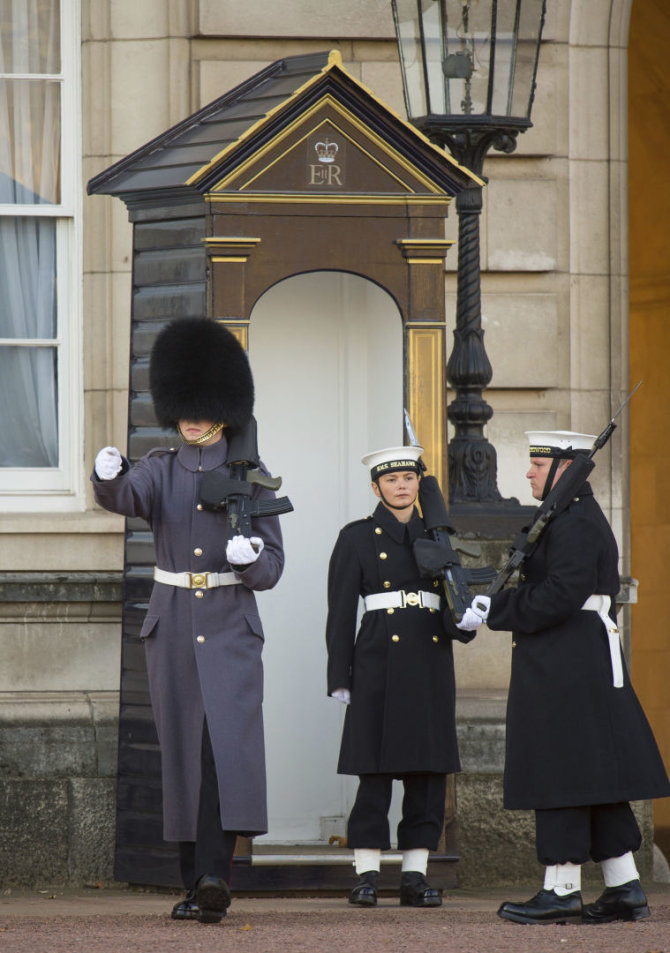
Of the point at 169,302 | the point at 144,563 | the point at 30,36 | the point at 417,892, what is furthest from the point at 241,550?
the point at 30,36

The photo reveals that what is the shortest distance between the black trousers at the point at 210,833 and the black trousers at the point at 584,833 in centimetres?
91

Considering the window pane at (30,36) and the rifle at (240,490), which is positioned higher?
the window pane at (30,36)

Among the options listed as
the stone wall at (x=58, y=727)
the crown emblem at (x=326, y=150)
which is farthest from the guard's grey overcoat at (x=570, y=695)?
the stone wall at (x=58, y=727)

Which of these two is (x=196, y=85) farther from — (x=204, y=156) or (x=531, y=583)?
(x=531, y=583)

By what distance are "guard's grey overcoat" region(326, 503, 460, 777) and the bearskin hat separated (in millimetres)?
677

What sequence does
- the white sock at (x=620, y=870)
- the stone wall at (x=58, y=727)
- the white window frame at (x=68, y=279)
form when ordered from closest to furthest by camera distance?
the white sock at (x=620, y=870) → the stone wall at (x=58, y=727) → the white window frame at (x=68, y=279)

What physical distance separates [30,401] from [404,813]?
2.47 m

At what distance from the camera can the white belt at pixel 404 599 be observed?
18.7 feet

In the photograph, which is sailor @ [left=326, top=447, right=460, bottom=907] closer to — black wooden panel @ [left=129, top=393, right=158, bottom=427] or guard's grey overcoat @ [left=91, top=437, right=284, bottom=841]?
guard's grey overcoat @ [left=91, top=437, right=284, bottom=841]

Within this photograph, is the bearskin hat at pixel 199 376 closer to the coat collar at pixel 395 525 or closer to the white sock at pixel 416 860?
the coat collar at pixel 395 525

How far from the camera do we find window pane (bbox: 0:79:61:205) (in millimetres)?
7160

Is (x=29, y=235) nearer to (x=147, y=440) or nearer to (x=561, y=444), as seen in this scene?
(x=147, y=440)

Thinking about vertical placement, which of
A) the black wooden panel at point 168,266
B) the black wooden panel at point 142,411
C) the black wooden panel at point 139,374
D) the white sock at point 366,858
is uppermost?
the black wooden panel at point 168,266

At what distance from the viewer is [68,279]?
23.6 ft
